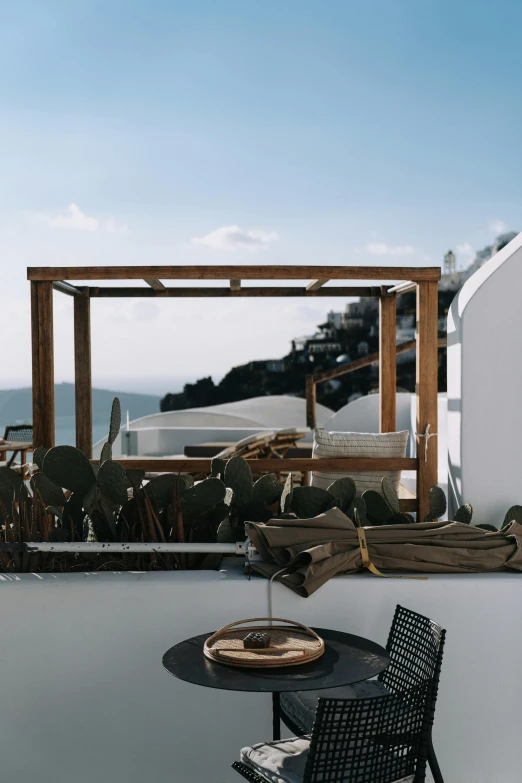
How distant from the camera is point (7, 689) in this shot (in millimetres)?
2928

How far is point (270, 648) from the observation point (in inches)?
93.2

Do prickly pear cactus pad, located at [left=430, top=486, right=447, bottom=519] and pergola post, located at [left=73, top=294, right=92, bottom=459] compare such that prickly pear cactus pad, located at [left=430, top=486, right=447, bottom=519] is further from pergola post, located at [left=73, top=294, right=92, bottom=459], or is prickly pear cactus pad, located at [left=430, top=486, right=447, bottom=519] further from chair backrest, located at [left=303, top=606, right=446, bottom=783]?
pergola post, located at [left=73, top=294, right=92, bottom=459]

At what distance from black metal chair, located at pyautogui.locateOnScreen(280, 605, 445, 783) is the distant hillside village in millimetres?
31002

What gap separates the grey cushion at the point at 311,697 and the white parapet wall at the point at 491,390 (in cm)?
154

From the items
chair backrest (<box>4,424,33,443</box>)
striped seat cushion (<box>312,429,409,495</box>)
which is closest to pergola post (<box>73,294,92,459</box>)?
striped seat cushion (<box>312,429,409,495</box>)

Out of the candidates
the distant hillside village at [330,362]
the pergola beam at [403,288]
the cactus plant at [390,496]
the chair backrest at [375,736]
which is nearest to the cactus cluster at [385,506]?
the cactus plant at [390,496]

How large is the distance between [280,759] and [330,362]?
34.5 metres

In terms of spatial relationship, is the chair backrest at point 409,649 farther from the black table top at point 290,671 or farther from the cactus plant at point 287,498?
the cactus plant at point 287,498

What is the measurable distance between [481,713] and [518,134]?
128ft

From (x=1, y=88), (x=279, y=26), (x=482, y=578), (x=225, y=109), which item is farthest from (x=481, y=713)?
(x=225, y=109)

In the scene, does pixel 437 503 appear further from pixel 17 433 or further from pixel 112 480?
pixel 17 433

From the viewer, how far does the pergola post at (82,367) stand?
18.1ft

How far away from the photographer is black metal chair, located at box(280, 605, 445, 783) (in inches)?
93.0

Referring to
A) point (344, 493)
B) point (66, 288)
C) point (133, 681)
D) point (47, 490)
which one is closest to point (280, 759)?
point (133, 681)
